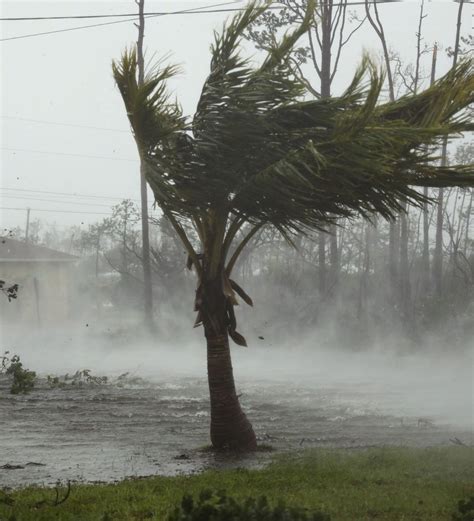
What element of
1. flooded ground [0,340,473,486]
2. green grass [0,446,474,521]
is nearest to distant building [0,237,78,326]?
flooded ground [0,340,473,486]

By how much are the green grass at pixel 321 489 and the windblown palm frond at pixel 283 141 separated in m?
3.32

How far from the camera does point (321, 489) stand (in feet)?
28.2

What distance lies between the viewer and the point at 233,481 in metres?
9.12

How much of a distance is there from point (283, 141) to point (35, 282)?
38.0m

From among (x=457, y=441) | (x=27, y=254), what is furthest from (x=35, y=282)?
(x=457, y=441)

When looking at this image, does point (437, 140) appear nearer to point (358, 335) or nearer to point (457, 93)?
point (457, 93)

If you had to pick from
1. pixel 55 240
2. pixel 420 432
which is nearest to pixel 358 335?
pixel 420 432

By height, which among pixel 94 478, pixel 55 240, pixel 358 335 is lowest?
pixel 94 478

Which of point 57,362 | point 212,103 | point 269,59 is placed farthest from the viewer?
point 57,362

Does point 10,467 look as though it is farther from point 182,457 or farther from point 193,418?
point 193,418

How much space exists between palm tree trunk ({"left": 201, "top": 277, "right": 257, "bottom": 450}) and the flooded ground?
408 millimetres

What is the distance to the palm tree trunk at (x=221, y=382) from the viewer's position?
12.2 metres

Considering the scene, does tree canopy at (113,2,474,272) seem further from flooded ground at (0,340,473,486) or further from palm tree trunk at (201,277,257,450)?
flooded ground at (0,340,473,486)

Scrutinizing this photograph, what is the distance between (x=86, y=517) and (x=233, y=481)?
2164mm
